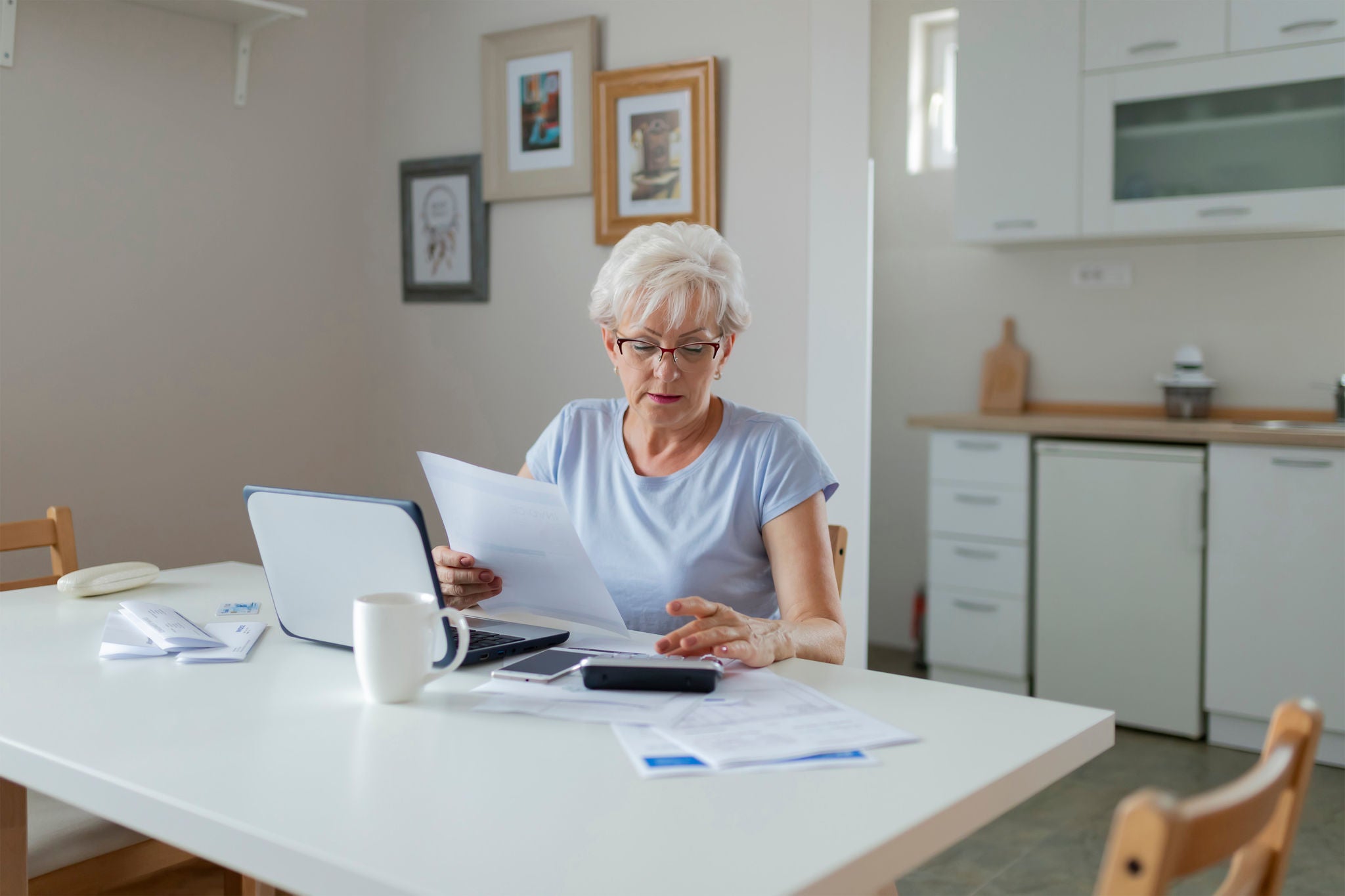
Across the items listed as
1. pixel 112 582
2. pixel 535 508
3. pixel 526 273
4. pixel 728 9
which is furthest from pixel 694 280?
pixel 526 273

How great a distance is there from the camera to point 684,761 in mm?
970

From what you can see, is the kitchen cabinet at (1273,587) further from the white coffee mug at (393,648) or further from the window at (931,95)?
the white coffee mug at (393,648)

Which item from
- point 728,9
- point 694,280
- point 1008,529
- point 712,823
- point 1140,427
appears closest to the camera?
point 712,823

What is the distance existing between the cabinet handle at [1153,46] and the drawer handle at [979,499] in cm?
133

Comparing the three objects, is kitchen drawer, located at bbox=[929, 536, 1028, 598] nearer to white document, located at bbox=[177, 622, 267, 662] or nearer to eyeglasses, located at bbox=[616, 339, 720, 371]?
eyeglasses, located at bbox=[616, 339, 720, 371]

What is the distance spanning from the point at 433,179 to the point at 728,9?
1032 mm

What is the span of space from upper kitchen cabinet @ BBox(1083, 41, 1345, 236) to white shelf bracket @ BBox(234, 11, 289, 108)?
7.63ft

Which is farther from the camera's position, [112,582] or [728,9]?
[728,9]


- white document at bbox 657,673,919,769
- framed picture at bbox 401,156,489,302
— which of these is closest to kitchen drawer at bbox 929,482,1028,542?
framed picture at bbox 401,156,489,302

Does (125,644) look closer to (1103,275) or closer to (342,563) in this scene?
(342,563)

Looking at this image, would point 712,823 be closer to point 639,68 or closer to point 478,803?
point 478,803

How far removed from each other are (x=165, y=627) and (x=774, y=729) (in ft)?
2.58

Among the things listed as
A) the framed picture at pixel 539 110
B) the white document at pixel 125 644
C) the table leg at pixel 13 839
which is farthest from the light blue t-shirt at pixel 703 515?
the framed picture at pixel 539 110

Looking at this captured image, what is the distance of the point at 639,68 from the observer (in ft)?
→ 9.66
